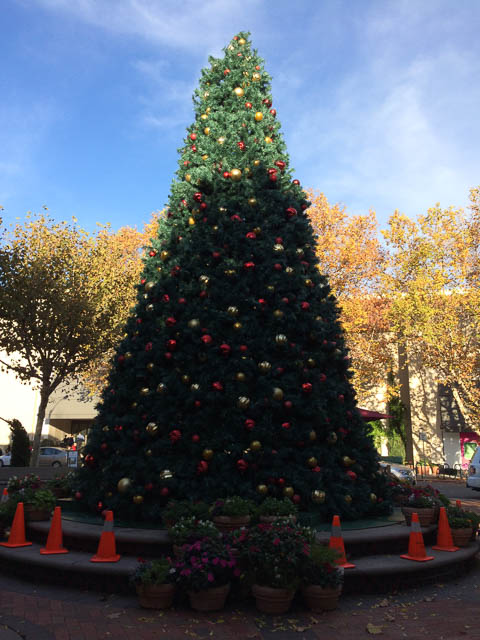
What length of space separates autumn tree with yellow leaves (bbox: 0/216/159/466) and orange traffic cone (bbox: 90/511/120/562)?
15.2 metres

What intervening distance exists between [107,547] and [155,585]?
3.50 ft

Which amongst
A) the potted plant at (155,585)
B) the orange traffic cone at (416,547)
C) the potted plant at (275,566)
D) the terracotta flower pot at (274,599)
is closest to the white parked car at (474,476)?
the orange traffic cone at (416,547)

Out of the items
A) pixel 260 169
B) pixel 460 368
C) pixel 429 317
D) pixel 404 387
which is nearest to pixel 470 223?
pixel 429 317

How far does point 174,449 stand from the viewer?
6996mm

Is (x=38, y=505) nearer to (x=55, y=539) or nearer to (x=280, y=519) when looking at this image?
(x=55, y=539)

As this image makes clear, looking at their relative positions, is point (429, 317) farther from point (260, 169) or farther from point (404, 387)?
point (260, 169)

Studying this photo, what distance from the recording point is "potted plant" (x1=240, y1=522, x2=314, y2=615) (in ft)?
15.5

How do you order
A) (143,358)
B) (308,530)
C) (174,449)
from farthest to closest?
(143,358) → (174,449) → (308,530)

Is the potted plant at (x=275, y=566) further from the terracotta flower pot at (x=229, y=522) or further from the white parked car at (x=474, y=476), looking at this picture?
the white parked car at (x=474, y=476)

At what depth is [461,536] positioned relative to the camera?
6.80 metres

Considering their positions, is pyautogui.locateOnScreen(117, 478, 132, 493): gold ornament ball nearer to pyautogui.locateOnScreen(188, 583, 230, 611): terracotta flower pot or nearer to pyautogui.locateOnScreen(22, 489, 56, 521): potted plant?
pyautogui.locateOnScreen(22, 489, 56, 521): potted plant

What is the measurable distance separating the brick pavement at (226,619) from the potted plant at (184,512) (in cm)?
100

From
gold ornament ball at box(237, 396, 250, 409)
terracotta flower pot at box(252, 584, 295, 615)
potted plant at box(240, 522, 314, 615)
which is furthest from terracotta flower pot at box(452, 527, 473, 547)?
gold ornament ball at box(237, 396, 250, 409)

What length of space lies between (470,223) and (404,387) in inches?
567
